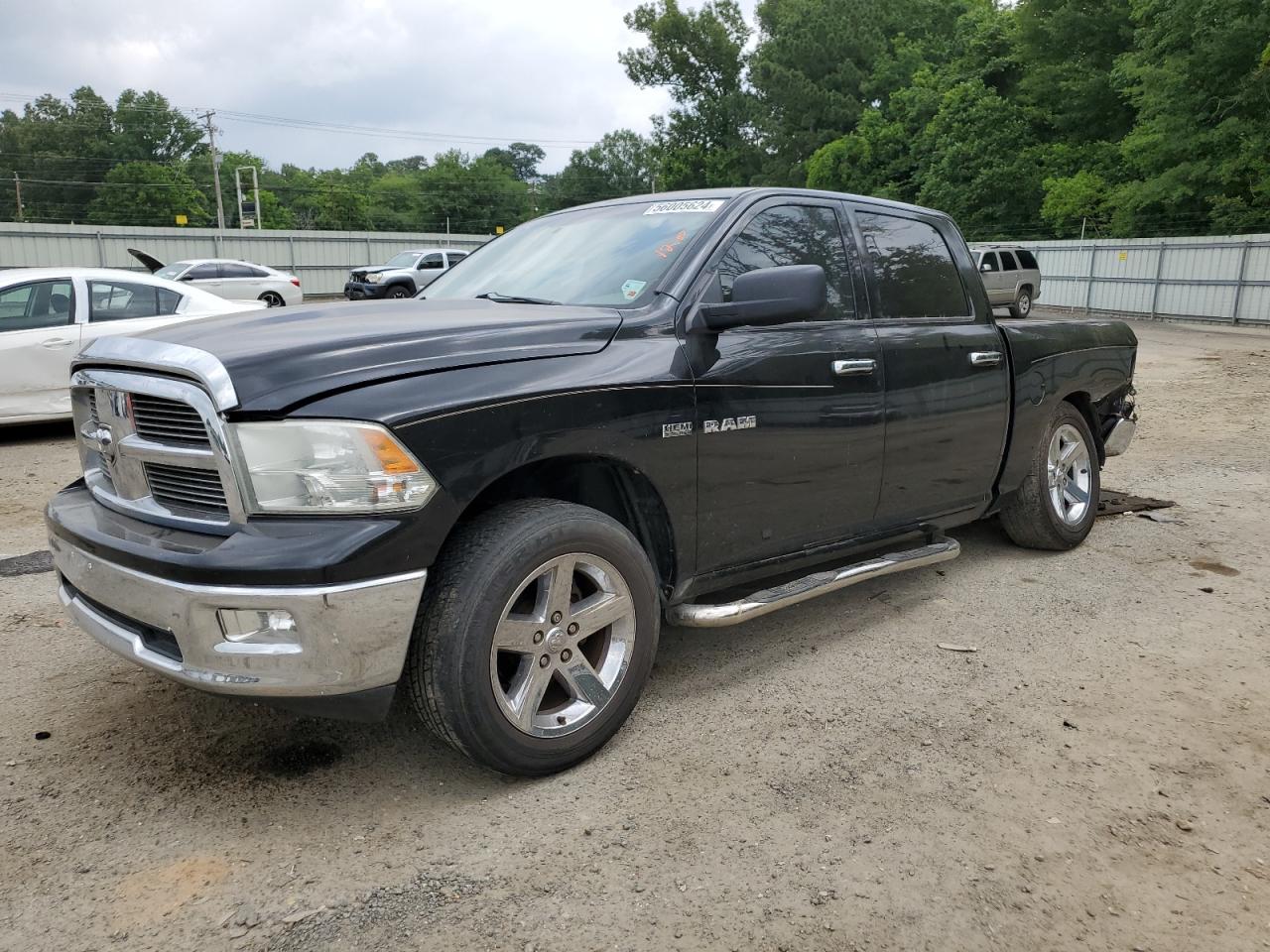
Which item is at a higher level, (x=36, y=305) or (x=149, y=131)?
(x=149, y=131)

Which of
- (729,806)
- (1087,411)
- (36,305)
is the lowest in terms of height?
(729,806)

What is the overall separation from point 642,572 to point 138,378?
1.59 m

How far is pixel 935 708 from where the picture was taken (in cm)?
346

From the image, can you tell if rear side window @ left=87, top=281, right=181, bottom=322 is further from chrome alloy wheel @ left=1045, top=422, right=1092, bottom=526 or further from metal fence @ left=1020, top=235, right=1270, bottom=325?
metal fence @ left=1020, top=235, right=1270, bottom=325

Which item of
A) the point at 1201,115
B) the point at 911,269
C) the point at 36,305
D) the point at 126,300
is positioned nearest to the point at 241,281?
the point at 126,300

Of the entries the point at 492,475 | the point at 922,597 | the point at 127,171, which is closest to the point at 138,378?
the point at 492,475

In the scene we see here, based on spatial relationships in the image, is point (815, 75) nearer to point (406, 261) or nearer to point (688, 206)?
point (406, 261)

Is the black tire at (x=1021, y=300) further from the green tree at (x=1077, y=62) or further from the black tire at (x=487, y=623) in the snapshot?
the black tire at (x=487, y=623)

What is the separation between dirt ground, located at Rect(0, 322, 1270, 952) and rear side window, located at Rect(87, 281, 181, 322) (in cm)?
503

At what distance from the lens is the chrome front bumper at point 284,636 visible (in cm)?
245

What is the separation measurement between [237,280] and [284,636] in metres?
23.3

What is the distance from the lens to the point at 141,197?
76.9 m

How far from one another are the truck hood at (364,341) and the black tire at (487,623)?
1.59 feet

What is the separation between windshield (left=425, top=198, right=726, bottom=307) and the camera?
11.6 ft
